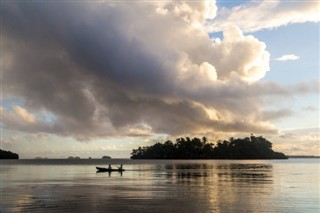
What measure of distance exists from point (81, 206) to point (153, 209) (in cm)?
728

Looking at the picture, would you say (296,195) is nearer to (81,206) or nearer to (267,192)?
(267,192)

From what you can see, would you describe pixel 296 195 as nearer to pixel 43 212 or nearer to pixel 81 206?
pixel 81 206

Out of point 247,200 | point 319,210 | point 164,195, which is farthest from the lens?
point 164,195

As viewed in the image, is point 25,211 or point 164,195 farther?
point 164,195

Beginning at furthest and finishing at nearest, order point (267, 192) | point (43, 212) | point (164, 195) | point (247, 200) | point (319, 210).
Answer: point (267, 192) → point (164, 195) → point (247, 200) → point (319, 210) → point (43, 212)

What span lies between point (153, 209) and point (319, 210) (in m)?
15.1

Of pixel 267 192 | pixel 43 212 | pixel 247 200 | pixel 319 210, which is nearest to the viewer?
pixel 43 212

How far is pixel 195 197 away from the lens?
156 feet

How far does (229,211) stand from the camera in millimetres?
37031

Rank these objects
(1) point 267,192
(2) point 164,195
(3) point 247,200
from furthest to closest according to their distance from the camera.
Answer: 1. (1) point 267,192
2. (2) point 164,195
3. (3) point 247,200

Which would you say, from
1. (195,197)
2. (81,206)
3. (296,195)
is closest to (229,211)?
(195,197)

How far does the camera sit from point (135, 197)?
47469mm

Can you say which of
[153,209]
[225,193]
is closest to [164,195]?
[225,193]

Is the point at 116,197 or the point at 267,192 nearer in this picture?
the point at 116,197
